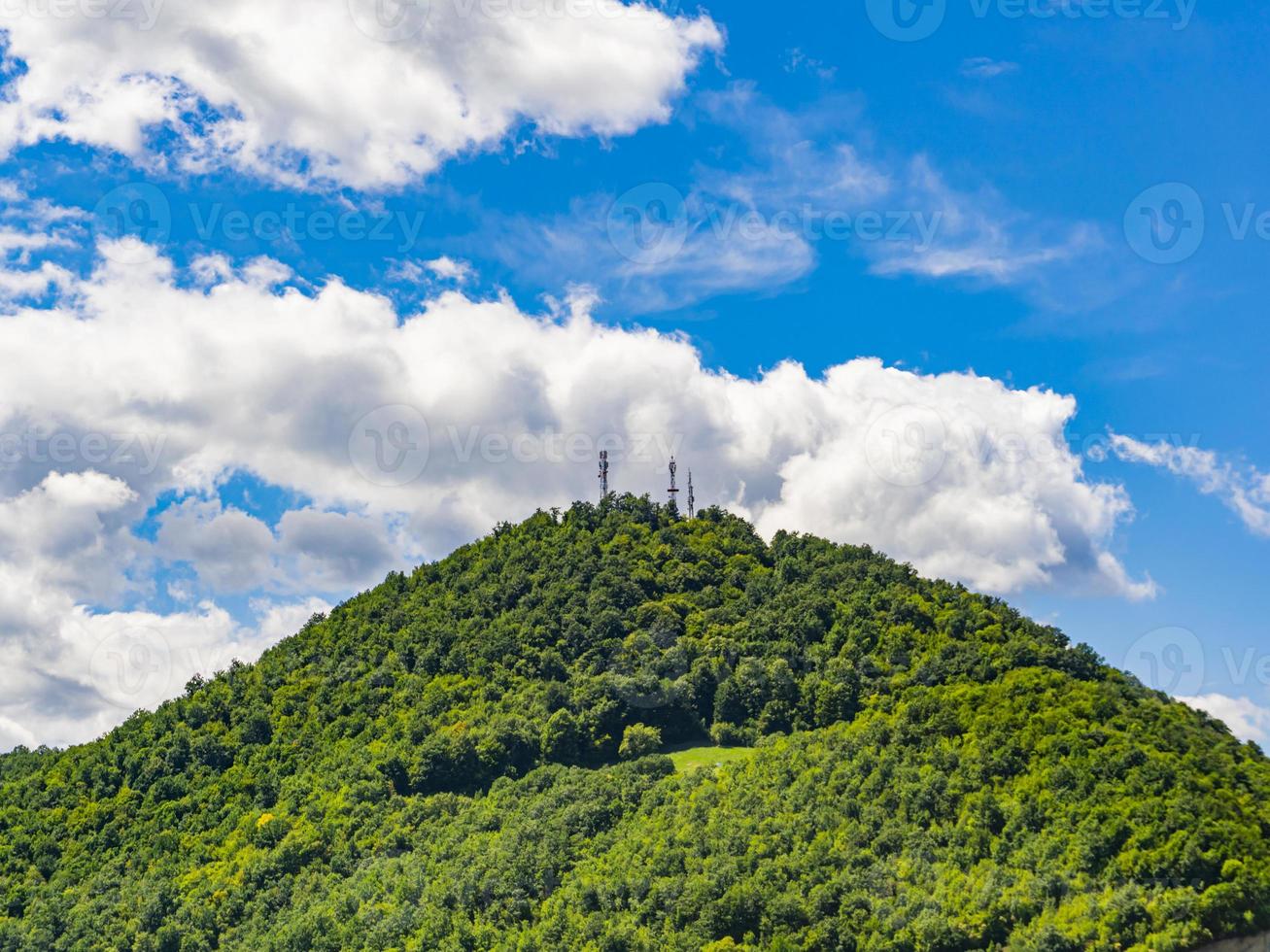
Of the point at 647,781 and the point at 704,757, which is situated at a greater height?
the point at 704,757

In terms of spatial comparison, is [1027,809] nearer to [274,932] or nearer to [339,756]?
[274,932]

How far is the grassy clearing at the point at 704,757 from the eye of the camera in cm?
13975

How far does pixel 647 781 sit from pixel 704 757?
44.7 ft

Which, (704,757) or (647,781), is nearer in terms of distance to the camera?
(647,781)

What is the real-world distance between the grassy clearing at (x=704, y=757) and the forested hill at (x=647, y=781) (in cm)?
232

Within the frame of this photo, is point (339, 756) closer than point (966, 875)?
No

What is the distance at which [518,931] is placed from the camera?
365 feet

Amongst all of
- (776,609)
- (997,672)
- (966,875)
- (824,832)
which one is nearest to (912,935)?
(966,875)

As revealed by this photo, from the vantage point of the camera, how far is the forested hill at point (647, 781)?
330 ft

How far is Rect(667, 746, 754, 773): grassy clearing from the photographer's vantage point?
140 meters

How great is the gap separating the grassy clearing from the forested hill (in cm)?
232

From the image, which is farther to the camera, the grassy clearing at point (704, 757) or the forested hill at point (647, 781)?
the grassy clearing at point (704, 757)

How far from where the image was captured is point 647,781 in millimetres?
131375

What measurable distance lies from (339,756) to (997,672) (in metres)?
68.7
